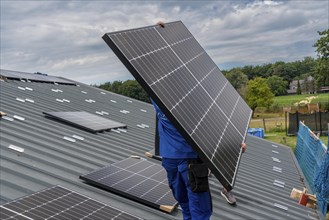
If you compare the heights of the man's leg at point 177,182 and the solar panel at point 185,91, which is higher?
the solar panel at point 185,91

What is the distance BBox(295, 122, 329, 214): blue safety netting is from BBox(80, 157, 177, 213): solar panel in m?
5.48

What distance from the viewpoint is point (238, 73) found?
103688mm

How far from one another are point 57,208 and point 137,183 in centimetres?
220

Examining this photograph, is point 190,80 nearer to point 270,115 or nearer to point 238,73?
point 270,115

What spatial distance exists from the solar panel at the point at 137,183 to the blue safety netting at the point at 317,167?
18.0 ft

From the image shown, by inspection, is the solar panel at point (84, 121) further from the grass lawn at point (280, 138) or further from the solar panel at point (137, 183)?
the grass lawn at point (280, 138)

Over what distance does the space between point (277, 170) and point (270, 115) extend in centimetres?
5637

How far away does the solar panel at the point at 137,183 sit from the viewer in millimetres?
6682

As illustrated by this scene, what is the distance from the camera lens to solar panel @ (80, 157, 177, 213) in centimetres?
668

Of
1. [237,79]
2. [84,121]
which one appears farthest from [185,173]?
[237,79]

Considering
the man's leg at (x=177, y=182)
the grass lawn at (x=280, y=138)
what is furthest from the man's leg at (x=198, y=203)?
the grass lawn at (x=280, y=138)

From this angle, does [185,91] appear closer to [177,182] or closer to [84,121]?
[177,182]

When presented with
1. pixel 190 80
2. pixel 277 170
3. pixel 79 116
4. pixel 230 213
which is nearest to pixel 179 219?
pixel 230 213

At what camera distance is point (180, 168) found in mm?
5027
